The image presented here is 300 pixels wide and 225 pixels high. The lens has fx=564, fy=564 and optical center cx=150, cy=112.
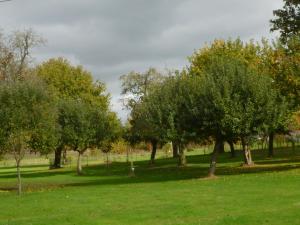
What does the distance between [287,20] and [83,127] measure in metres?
21.9

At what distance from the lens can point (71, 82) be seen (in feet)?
253

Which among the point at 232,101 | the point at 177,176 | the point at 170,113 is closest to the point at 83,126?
the point at 177,176

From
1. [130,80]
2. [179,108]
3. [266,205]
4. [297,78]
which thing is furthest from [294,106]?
[130,80]

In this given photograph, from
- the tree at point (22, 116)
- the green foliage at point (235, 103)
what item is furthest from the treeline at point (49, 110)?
the green foliage at point (235, 103)

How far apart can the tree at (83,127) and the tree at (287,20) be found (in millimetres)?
20450

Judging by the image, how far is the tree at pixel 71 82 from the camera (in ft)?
250

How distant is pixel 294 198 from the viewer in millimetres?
21422

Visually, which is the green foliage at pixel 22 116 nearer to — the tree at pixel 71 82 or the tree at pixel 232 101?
the tree at pixel 232 101

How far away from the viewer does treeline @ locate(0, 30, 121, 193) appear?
110 feet

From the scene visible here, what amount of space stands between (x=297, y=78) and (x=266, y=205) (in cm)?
1854

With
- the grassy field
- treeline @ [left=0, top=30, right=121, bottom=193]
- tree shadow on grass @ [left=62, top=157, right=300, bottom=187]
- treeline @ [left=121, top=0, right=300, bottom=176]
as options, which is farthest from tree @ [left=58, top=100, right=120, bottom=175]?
the grassy field

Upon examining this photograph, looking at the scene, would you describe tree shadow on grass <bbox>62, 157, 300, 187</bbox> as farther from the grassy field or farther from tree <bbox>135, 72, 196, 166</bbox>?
the grassy field

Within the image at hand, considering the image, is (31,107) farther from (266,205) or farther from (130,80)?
(130,80)

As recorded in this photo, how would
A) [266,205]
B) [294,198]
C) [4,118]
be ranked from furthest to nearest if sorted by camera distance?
[4,118] → [294,198] → [266,205]
